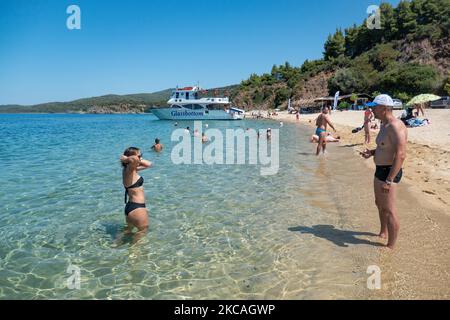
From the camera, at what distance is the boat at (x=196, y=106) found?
43062 mm

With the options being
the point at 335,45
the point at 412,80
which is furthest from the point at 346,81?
the point at 335,45

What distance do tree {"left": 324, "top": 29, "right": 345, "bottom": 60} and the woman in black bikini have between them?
77.5m

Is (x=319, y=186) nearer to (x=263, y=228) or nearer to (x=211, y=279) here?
(x=263, y=228)

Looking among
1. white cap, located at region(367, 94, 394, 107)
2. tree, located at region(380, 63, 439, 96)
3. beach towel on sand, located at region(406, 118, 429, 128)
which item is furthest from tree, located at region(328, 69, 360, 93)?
white cap, located at region(367, 94, 394, 107)

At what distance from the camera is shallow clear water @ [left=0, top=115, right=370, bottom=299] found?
3662mm

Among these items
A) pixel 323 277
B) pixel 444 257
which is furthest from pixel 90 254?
pixel 444 257

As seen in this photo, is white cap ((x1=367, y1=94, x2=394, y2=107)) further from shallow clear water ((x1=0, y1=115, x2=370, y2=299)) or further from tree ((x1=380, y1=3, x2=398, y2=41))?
tree ((x1=380, y1=3, x2=398, y2=41))

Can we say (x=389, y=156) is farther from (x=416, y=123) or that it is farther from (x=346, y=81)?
(x=346, y=81)

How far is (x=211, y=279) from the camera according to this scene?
382 centimetres

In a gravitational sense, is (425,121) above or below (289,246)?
above

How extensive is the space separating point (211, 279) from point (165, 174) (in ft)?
20.4

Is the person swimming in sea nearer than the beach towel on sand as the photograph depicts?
Yes

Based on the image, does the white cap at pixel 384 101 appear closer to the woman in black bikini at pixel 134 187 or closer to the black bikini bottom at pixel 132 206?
the woman in black bikini at pixel 134 187
